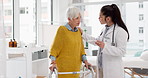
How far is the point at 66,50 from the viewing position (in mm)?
2342

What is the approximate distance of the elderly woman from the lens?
7.61ft

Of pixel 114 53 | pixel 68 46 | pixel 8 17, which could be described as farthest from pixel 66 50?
pixel 8 17

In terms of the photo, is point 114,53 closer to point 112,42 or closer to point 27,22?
point 112,42

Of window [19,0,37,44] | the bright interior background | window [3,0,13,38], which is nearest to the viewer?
window [3,0,13,38]

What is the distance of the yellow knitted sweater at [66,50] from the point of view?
2322mm

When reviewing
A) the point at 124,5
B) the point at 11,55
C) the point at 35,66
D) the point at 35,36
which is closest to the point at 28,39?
the point at 35,36

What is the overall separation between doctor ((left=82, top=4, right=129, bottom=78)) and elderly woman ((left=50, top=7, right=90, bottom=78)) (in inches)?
10.1

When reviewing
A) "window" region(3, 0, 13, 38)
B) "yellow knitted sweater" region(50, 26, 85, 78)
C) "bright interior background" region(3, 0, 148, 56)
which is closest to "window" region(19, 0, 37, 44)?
"bright interior background" region(3, 0, 148, 56)

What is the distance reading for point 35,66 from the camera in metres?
4.39

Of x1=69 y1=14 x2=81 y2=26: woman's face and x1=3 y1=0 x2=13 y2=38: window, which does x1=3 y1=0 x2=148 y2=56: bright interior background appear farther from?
x1=69 y1=14 x2=81 y2=26: woman's face

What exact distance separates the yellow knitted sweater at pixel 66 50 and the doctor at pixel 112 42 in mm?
Result: 249

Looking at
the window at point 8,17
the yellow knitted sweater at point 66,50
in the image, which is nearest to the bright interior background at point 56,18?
the window at point 8,17

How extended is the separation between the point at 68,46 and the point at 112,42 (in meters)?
0.52

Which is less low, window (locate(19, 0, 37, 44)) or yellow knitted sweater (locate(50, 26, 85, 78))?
window (locate(19, 0, 37, 44))
